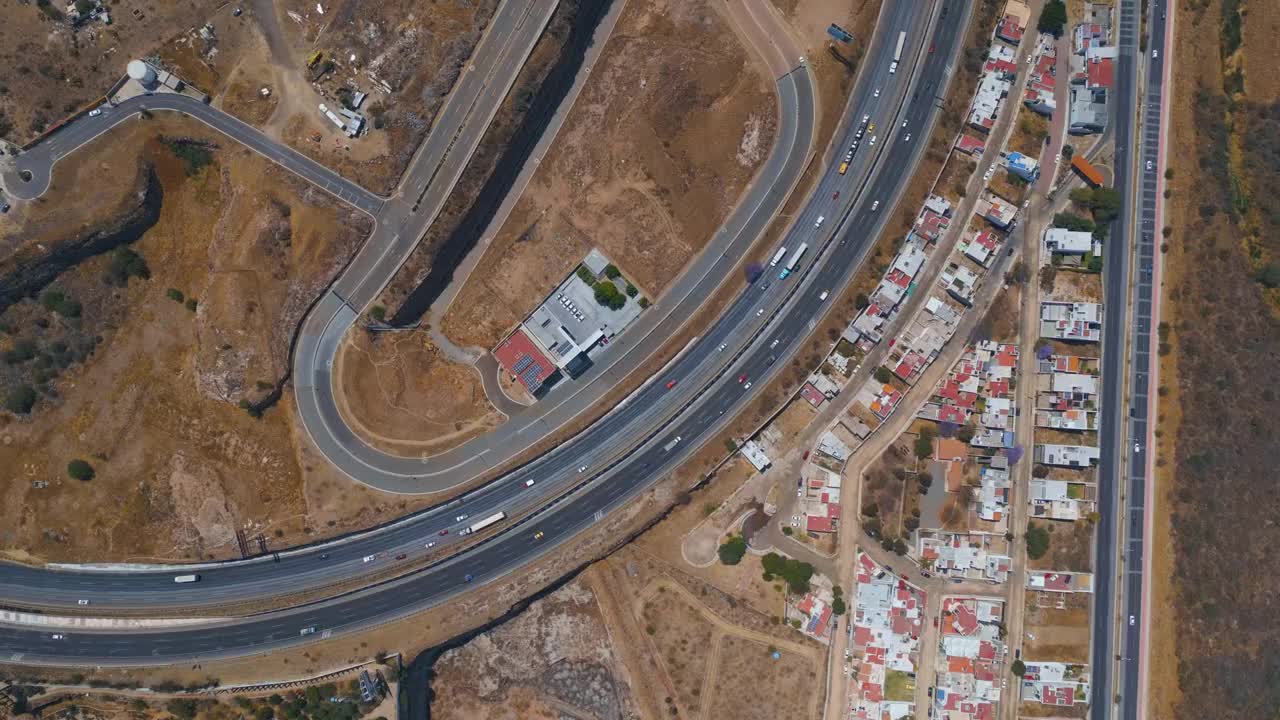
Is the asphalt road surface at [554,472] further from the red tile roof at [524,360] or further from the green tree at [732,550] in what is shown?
the green tree at [732,550]

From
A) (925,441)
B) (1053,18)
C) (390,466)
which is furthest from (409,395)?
(1053,18)

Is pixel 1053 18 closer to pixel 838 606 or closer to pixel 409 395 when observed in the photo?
pixel 838 606

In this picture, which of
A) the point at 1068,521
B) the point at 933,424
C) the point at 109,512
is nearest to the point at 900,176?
the point at 933,424

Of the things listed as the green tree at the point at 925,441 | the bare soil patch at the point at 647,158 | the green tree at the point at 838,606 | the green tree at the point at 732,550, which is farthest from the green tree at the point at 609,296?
the green tree at the point at 838,606

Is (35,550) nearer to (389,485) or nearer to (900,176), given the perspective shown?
(389,485)

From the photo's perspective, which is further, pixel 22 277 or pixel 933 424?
pixel 933 424

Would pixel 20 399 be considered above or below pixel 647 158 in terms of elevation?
below
